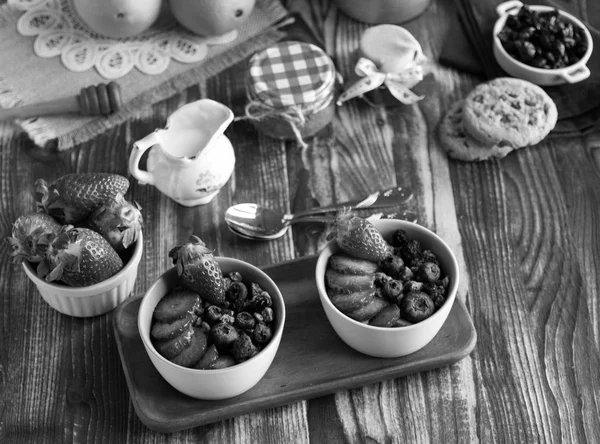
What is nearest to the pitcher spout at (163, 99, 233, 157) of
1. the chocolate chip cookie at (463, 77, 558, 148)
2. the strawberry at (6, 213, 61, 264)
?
the strawberry at (6, 213, 61, 264)

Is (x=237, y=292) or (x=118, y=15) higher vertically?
(x=118, y=15)

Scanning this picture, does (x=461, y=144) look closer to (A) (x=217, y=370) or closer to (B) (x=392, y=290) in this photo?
(B) (x=392, y=290)

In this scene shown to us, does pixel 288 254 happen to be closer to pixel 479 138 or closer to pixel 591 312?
pixel 479 138

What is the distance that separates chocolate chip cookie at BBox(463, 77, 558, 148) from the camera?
5.76ft

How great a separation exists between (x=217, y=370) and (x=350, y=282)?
0.29m

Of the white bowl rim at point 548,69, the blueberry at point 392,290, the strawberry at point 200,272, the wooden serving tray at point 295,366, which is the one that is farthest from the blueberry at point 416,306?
the white bowl rim at point 548,69

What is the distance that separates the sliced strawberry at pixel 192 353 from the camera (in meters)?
1.27

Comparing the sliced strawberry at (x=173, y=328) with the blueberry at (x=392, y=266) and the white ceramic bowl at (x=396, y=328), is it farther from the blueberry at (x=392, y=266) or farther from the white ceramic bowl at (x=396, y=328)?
the blueberry at (x=392, y=266)

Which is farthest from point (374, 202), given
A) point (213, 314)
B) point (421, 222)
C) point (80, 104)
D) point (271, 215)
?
point (80, 104)

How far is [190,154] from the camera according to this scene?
166cm

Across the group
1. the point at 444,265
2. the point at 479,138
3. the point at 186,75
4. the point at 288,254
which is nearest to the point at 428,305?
the point at 444,265

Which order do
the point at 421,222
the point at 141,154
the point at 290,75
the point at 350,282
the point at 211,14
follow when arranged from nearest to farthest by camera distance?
the point at 350,282, the point at 141,154, the point at 421,222, the point at 290,75, the point at 211,14

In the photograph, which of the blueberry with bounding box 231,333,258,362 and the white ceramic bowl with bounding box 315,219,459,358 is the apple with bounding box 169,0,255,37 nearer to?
the white ceramic bowl with bounding box 315,219,459,358

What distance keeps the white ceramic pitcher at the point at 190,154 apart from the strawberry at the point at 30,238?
303 mm
